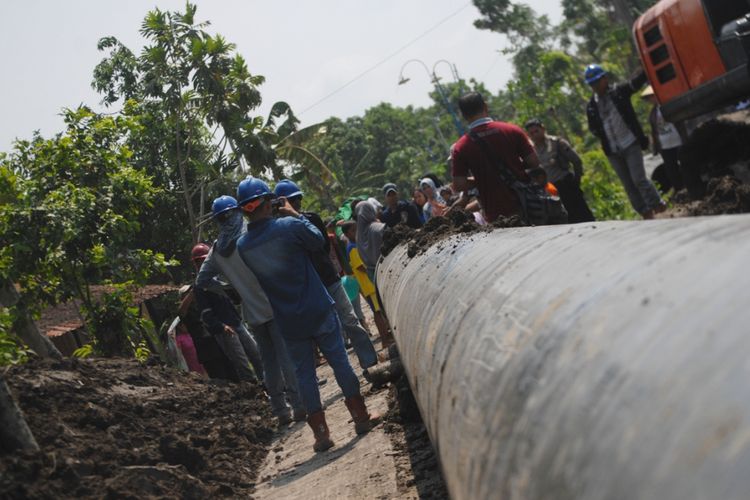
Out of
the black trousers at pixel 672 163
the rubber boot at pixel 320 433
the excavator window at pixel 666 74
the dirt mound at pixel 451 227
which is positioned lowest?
the rubber boot at pixel 320 433

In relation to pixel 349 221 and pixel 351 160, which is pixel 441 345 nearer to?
pixel 349 221

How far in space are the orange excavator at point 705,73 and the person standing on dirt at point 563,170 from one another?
100 cm

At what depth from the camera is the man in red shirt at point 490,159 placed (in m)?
6.50

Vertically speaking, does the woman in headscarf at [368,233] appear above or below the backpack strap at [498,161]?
below

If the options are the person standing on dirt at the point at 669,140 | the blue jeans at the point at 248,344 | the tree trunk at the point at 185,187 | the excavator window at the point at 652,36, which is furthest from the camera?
the tree trunk at the point at 185,187

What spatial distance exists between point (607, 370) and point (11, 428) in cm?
378

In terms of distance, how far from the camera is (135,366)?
9.12 m

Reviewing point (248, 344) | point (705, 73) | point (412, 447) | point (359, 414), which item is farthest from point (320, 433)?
point (705, 73)

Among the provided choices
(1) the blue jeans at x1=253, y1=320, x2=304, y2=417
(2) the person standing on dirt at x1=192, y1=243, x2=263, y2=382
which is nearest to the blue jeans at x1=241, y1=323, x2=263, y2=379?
(2) the person standing on dirt at x1=192, y1=243, x2=263, y2=382

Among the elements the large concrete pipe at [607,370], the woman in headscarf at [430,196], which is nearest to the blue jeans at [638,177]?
the woman in headscarf at [430,196]

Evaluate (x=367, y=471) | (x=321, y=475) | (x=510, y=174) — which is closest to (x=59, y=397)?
(x=321, y=475)

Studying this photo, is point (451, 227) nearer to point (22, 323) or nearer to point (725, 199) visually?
point (725, 199)

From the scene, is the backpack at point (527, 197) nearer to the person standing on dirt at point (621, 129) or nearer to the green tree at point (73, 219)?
the person standing on dirt at point (621, 129)

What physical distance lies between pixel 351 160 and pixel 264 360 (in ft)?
293
